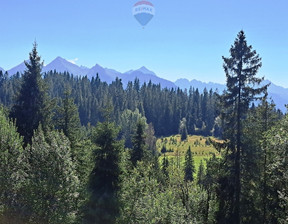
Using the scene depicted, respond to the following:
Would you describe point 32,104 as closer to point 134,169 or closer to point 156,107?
point 134,169

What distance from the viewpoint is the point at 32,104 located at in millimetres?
25609

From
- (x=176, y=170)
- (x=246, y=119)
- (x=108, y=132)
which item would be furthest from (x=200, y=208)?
(x=108, y=132)

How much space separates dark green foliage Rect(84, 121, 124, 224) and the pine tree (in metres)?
11.0

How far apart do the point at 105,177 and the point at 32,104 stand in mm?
13230

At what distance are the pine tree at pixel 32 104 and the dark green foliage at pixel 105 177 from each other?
36.1 feet

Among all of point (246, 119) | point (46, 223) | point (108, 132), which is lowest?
point (46, 223)

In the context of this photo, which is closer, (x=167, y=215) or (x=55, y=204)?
(x=55, y=204)

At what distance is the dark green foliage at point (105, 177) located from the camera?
1521 cm

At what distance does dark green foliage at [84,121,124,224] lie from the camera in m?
15.2

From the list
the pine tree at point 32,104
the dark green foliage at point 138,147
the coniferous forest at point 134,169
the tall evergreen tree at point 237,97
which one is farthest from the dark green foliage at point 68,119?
the tall evergreen tree at point 237,97

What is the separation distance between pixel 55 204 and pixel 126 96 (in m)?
124

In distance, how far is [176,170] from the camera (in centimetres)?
1919

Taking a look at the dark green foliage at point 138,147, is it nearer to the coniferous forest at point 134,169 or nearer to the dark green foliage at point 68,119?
the coniferous forest at point 134,169

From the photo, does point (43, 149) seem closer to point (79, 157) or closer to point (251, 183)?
point (79, 157)
